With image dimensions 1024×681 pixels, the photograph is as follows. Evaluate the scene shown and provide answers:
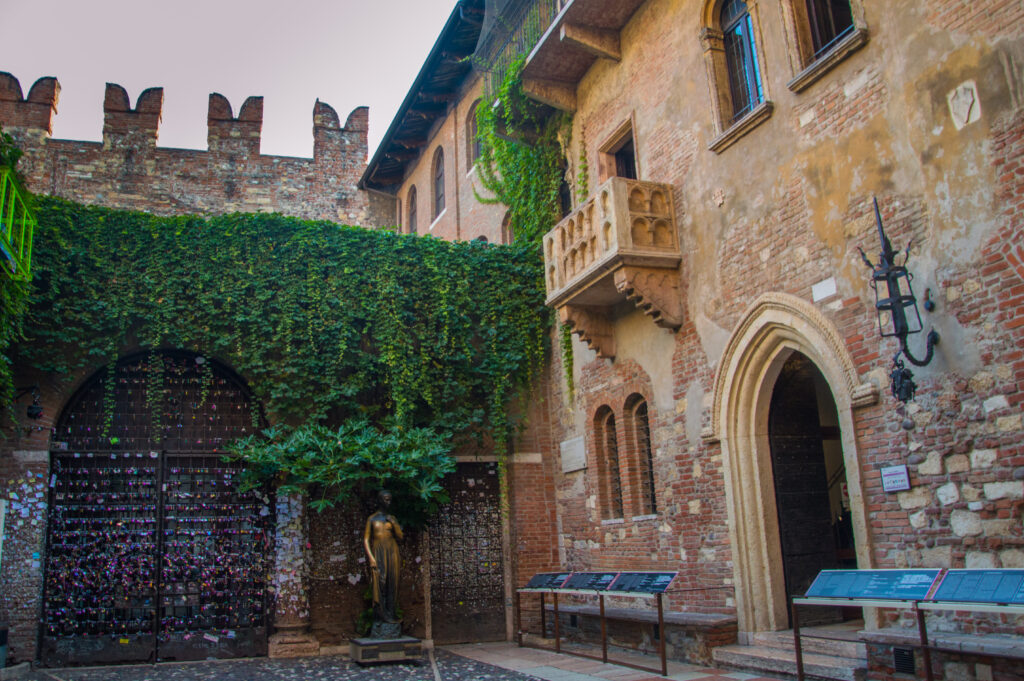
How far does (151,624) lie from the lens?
10.8 m

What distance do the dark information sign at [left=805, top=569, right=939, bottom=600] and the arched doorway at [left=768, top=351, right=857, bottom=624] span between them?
2430 millimetres

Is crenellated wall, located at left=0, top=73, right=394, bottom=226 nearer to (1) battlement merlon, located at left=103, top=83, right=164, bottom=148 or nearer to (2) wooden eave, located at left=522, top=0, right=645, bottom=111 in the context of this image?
(1) battlement merlon, located at left=103, top=83, right=164, bottom=148

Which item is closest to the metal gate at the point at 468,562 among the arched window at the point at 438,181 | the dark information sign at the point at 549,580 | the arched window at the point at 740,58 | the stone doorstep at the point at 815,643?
the dark information sign at the point at 549,580

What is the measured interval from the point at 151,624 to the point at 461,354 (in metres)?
5.40

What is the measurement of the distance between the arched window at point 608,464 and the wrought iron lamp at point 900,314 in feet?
15.7

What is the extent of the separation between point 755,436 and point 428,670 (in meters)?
4.40

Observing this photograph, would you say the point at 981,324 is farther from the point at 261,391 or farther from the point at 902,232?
the point at 261,391

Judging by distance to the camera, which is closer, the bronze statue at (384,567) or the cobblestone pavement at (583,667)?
the cobblestone pavement at (583,667)

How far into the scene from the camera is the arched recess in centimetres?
824

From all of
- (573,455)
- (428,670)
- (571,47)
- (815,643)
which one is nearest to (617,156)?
(571,47)

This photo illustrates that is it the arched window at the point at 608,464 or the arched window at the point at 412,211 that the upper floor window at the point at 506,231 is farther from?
the arched window at the point at 412,211

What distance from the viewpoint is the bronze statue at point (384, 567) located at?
1032cm

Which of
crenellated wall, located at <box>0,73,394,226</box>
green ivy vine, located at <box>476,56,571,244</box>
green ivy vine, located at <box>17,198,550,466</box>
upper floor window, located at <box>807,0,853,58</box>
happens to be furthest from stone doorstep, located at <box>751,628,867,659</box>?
Result: crenellated wall, located at <box>0,73,394,226</box>

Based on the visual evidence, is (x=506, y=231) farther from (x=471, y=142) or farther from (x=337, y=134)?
(x=337, y=134)
